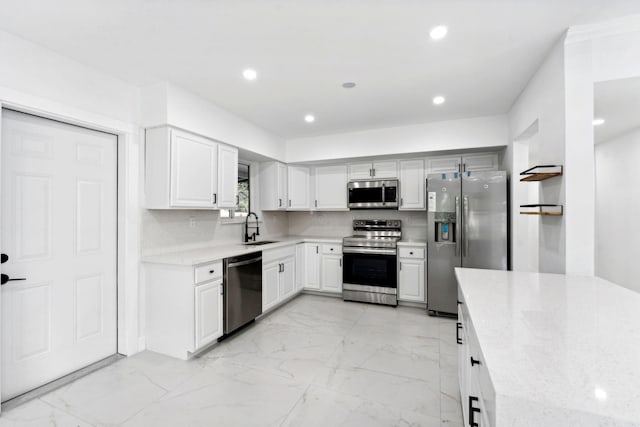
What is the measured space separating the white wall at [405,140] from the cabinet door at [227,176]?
134 centimetres

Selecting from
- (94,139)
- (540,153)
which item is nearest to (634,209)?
(540,153)

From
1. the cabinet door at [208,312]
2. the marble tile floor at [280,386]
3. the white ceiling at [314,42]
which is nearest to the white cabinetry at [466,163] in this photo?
the white ceiling at [314,42]

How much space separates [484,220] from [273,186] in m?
3.00

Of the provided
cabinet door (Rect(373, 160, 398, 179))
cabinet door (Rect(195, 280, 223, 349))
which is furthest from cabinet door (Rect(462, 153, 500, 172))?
cabinet door (Rect(195, 280, 223, 349))

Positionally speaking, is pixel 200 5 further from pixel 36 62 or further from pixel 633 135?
pixel 633 135

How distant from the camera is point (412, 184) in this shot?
4348mm

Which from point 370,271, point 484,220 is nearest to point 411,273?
point 370,271

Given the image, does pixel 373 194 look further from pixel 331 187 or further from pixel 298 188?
pixel 298 188

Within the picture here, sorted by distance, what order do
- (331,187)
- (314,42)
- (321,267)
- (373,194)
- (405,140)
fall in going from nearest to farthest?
1. (314,42)
2. (405,140)
3. (373,194)
4. (321,267)
5. (331,187)

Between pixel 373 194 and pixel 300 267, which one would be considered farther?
pixel 300 267

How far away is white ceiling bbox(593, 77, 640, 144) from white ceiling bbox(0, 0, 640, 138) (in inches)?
17.6

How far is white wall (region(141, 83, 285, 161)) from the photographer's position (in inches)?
107

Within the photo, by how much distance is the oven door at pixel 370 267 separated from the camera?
4.11 m

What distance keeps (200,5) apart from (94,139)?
1656mm
